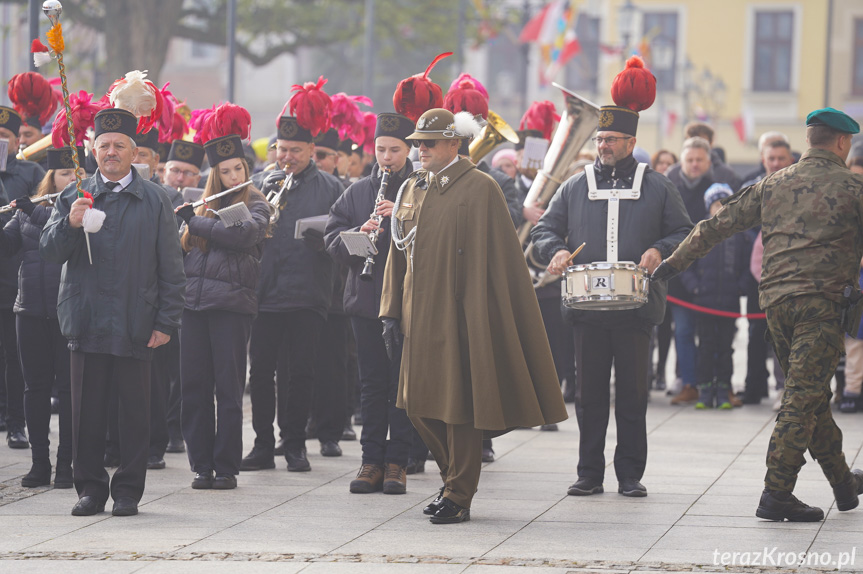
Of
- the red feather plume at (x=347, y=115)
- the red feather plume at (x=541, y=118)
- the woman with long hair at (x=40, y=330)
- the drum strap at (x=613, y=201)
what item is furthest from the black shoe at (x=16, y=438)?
the red feather plume at (x=541, y=118)

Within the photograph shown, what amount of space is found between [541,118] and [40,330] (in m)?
5.13

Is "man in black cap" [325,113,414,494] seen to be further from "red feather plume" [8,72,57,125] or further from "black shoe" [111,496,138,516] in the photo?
"red feather plume" [8,72,57,125]

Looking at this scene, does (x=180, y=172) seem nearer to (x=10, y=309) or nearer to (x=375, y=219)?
(x=10, y=309)

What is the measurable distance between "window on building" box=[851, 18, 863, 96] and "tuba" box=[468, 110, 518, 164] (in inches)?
1667

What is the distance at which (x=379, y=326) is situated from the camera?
350 inches

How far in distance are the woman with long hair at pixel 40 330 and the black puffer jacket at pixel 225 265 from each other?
3.09 ft

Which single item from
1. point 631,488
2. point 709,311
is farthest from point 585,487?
point 709,311

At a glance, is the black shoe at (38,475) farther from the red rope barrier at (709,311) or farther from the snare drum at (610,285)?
the red rope barrier at (709,311)

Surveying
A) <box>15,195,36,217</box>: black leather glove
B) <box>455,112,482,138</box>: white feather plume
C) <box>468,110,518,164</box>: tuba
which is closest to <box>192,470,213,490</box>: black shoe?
<box>15,195,36,217</box>: black leather glove

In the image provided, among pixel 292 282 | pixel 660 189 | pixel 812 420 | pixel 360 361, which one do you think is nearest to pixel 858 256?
pixel 812 420

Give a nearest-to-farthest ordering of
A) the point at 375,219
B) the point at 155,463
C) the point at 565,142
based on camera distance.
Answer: the point at 375,219, the point at 155,463, the point at 565,142

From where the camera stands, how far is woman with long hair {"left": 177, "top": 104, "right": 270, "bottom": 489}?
28.9 ft

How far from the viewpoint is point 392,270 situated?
8.30 meters

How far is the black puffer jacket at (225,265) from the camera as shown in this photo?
345 inches
